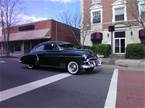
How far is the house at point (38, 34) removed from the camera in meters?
40.2

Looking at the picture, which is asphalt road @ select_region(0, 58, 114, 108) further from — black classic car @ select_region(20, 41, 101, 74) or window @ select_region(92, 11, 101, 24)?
window @ select_region(92, 11, 101, 24)

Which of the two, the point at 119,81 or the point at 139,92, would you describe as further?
the point at 119,81

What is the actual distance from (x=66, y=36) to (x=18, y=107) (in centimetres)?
3672

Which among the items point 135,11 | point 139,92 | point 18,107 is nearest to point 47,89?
point 18,107

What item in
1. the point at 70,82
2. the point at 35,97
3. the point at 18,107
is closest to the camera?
the point at 18,107

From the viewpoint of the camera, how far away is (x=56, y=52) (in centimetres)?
1418

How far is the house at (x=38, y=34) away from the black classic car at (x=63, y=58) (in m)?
24.7

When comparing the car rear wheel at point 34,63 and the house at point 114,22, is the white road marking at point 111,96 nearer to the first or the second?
the car rear wheel at point 34,63

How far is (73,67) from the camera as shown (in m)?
13.5

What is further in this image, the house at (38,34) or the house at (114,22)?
the house at (38,34)

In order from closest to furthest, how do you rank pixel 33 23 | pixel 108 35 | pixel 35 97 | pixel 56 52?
1. pixel 35 97
2. pixel 56 52
3. pixel 108 35
4. pixel 33 23

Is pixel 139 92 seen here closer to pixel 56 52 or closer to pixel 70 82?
pixel 70 82

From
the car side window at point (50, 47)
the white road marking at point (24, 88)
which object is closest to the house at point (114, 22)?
the car side window at point (50, 47)

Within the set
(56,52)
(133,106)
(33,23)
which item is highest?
(33,23)
